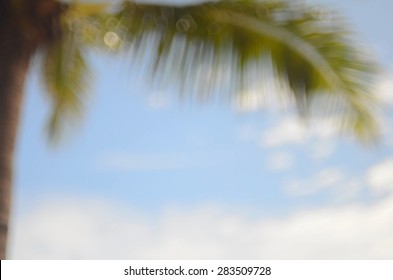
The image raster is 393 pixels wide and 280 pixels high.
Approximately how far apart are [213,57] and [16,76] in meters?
0.97

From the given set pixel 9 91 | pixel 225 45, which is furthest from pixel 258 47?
pixel 9 91

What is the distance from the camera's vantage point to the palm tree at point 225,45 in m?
3.74

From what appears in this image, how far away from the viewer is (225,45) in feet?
12.6

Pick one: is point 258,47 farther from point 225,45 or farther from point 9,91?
point 9,91

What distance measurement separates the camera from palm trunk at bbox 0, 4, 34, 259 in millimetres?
3602

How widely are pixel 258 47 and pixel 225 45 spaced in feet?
0.54

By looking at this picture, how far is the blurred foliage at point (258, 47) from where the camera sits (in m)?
3.74

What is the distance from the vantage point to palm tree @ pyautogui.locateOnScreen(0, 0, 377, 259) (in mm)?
3742

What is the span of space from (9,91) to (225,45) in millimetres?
1075

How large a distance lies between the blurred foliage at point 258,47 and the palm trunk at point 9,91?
0.21m

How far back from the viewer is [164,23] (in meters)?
3.87

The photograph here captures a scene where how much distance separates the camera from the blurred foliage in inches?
147
